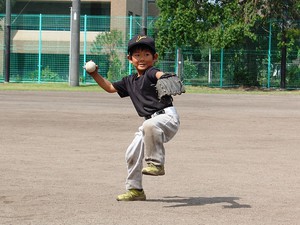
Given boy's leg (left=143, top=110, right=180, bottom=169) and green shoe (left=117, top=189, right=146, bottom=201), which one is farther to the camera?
green shoe (left=117, top=189, right=146, bottom=201)

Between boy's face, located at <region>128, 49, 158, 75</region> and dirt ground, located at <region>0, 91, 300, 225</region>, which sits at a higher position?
boy's face, located at <region>128, 49, 158, 75</region>

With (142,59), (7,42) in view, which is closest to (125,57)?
(7,42)

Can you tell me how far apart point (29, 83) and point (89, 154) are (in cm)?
2888

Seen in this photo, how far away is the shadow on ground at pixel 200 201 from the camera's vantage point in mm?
7504

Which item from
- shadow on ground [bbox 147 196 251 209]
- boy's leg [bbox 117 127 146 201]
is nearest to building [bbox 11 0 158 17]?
shadow on ground [bbox 147 196 251 209]

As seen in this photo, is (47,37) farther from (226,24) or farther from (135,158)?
(135,158)

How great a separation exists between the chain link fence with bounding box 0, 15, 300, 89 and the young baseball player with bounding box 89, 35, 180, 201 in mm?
31649

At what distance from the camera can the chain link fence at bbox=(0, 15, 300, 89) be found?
39.6m

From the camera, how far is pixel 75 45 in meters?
37.2

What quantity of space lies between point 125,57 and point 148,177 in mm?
30330

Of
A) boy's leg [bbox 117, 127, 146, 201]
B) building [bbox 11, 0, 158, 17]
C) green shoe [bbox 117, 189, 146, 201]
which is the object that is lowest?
green shoe [bbox 117, 189, 146, 201]

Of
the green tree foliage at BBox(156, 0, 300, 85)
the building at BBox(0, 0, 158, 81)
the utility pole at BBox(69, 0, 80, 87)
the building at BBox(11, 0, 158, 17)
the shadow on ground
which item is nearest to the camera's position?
the shadow on ground

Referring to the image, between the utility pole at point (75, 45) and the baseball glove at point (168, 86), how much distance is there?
29984 mm

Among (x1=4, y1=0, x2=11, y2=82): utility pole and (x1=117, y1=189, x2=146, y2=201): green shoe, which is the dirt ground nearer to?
(x1=117, y1=189, x2=146, y2=201): green shoe
